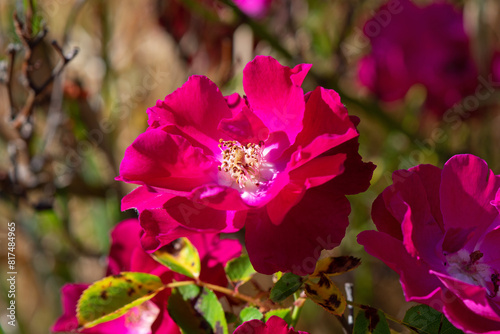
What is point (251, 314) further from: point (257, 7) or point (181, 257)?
point (257, 7)

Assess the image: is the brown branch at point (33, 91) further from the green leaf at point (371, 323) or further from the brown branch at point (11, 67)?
the green leaf at point (371, 323)

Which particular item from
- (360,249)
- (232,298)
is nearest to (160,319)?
(232,298)

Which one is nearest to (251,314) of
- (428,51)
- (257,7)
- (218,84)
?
(218,84)

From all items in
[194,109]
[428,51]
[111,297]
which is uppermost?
[194,109]

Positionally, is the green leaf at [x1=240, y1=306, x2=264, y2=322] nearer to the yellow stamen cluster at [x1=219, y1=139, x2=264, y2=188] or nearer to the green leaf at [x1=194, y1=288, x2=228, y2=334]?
the green leaf at [x1=194, y1=288, x2=228, y2=334]

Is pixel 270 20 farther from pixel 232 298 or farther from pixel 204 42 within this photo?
pixel 232 298

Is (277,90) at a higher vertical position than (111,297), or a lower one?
higher

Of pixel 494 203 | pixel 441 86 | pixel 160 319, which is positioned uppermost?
pixel 494 203
